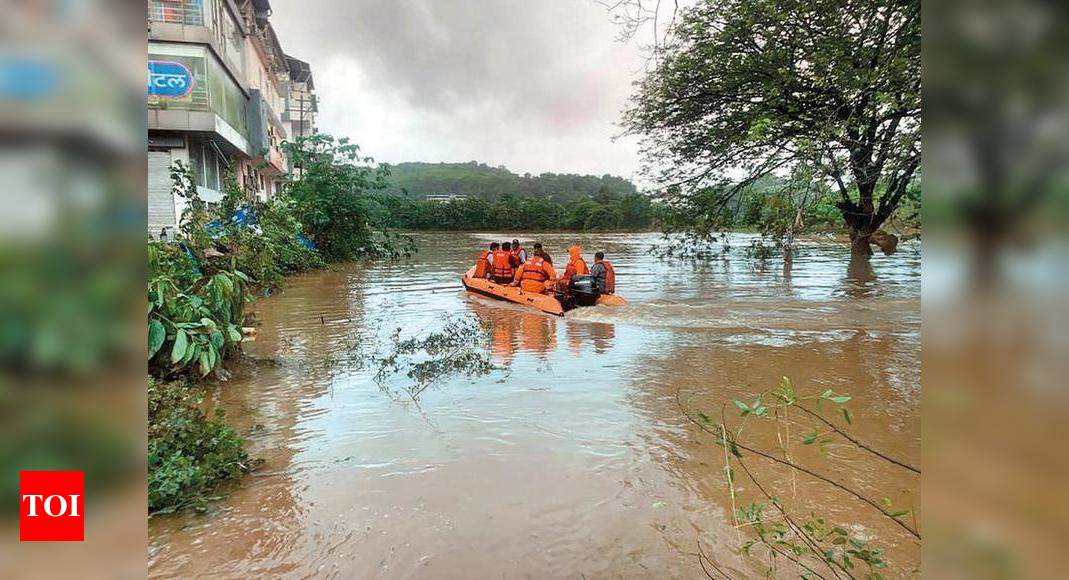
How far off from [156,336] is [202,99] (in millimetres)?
14917

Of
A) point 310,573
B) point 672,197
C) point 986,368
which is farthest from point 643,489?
point 672,197

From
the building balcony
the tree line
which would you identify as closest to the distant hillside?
the tree line

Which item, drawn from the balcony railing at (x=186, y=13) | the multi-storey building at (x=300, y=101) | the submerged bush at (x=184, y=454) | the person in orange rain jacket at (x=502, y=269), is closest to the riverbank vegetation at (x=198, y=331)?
the submerged bush at (x=184, y=454)

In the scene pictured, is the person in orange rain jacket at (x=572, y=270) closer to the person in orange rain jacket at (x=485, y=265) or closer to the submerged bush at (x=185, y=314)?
the person in orange rain jacket at (x=485, y=265)

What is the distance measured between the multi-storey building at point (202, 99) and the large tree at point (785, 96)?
400 inches

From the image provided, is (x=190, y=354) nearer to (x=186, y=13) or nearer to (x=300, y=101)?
(x=186, y=13)

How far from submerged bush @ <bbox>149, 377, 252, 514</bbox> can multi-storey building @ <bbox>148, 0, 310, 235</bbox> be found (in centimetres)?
1028

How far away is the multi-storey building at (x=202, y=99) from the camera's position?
16.7m

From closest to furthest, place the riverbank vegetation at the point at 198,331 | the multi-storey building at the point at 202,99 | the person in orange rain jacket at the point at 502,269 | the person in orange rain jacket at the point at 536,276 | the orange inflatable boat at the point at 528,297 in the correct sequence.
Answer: the riverbank vegetation at the point at 198,331, the orange inflatable boat at the point at 528,297, the person in orange rain jacket at the point at 536,276, the person in orange rain jacket at the point at 502,269, the multi-storey building at the point at 202,99

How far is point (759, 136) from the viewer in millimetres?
7863

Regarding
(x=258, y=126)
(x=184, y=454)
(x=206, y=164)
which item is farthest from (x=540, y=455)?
(x=258, y=126)

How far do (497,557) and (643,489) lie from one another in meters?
1.33

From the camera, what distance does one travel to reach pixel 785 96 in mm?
12312

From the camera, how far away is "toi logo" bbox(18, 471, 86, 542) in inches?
30.5
